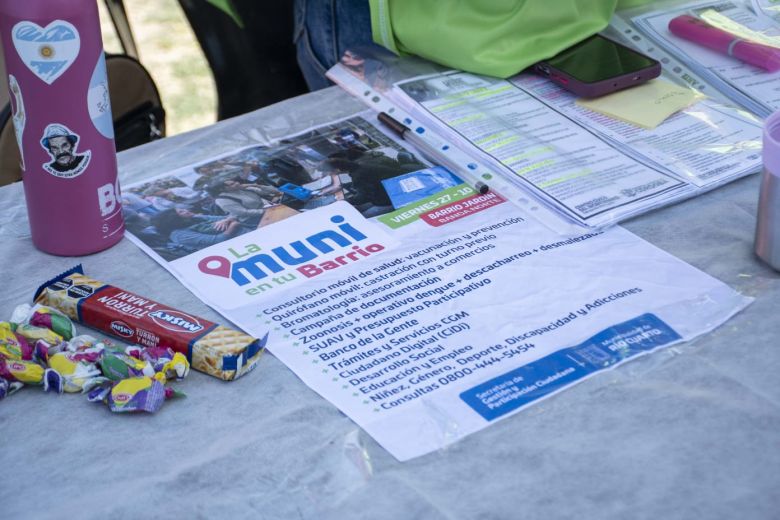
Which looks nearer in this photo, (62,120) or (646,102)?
(62,120)

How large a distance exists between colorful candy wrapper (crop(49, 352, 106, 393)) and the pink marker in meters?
0.86

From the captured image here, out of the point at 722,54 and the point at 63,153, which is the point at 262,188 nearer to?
the point at 63,153

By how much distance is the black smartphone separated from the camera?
1120 millimetres

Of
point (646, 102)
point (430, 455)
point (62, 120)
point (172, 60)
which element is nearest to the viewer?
point (430, 455)

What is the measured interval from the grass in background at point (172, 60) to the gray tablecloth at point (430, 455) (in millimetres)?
1466

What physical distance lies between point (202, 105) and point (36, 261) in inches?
55.1

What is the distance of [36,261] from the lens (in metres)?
0.89

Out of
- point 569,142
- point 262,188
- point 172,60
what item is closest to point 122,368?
point 262,188

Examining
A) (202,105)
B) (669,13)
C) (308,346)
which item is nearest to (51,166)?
(308,346)

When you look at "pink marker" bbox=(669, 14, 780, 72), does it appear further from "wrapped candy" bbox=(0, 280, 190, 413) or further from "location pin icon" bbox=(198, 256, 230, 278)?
"wrapped candy" bbox=(0, 280, 190, 413)

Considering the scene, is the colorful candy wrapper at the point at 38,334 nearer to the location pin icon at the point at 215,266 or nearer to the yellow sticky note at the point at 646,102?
the location pin icon at the point at 215,266

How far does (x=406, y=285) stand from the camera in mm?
858

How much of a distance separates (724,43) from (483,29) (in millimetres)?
306

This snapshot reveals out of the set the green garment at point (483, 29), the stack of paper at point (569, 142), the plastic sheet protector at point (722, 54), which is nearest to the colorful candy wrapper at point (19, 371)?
the stack of paper at point (569, 142)
